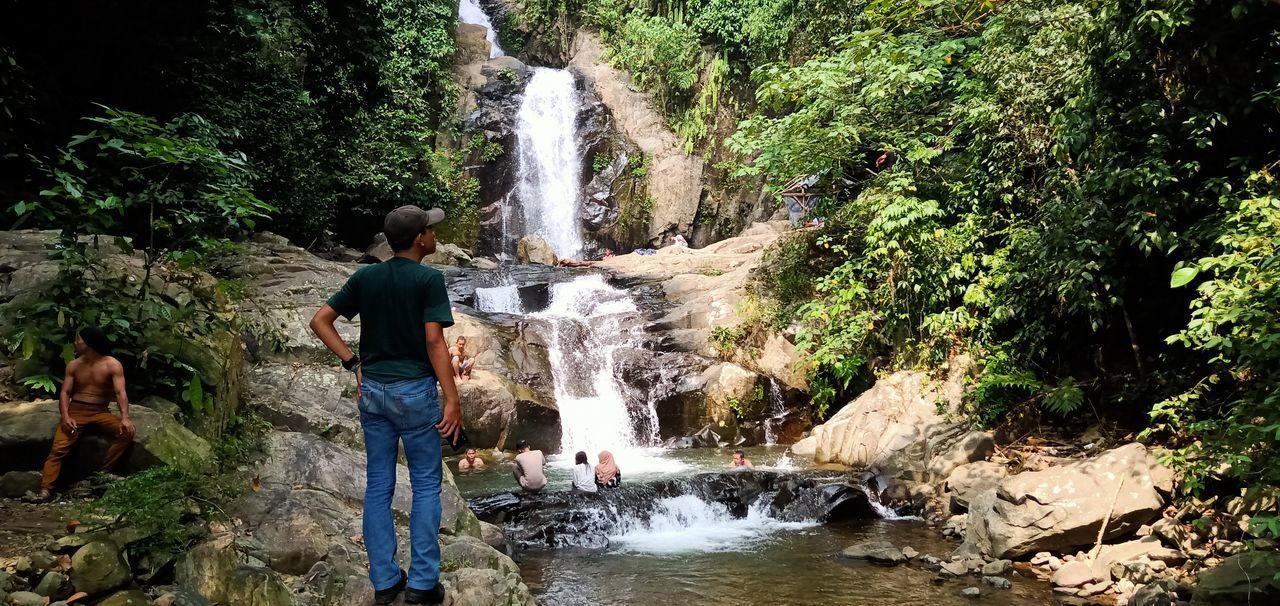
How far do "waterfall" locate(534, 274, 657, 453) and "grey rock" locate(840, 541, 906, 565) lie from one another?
519 cm

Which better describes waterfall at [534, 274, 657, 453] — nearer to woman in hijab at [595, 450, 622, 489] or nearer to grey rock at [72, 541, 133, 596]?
woman in hijab at [595, 450, 622, 489]

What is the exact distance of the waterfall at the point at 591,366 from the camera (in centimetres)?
1335

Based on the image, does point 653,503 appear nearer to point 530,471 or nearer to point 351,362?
Result: point 530,471

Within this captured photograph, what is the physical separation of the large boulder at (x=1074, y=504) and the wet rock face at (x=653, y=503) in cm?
189

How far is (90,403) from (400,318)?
8.17 ft

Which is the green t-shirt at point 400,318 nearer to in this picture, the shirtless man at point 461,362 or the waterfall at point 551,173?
the shirtless man at point 461,362

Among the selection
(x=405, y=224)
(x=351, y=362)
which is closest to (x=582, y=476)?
(x=351, y=362)

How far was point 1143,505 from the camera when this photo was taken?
6430 millimetres

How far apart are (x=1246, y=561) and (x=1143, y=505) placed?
1.44m

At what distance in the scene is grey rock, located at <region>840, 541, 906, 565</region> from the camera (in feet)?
23.3

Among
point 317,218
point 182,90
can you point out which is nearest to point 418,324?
point 182,90

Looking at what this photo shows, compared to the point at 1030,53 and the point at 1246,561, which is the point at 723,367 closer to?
the point at 1030,53

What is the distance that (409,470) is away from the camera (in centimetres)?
315

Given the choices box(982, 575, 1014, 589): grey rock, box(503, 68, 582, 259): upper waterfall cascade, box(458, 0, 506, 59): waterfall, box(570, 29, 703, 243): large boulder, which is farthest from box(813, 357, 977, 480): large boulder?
box(458, 0, 506, 59): waterfall
